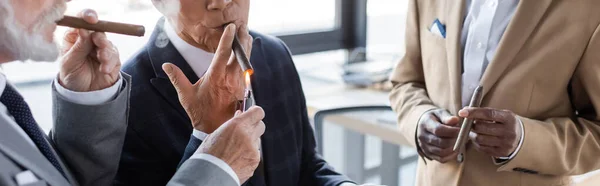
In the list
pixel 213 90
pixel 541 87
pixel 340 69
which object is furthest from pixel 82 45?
pixel 340 69

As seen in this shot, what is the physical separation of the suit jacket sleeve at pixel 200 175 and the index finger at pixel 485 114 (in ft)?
1.93

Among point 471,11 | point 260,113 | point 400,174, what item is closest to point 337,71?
point 400,174

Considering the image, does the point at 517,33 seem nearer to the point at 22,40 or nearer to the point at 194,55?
the point at 194,55

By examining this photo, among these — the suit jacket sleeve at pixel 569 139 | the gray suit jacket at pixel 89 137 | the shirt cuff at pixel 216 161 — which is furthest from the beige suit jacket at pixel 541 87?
the gray suit jacket at pixel 89 137

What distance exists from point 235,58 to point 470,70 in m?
0.64

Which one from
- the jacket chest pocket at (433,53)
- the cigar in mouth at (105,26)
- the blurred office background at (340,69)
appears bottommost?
the blurred office background at (340,69)

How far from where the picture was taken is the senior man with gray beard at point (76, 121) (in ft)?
2.83

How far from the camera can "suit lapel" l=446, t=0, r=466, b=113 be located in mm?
1356

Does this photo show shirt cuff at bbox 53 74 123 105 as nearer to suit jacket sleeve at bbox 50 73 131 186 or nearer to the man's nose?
suit jacket sleeve at bbox 50 73 131 186

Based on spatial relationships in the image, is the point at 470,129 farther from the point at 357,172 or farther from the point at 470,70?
the point at 357,172

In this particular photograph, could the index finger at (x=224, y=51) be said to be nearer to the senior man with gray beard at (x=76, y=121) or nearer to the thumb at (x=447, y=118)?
the senior man with gray beard at (x=76, y=121)

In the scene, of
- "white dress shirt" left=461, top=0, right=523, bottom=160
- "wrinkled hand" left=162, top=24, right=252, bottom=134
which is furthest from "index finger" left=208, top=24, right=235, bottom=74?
"white dress shirt" left=461, top=0, right=523, bottom=160

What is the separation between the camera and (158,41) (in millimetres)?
1160

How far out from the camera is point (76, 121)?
98 cm
